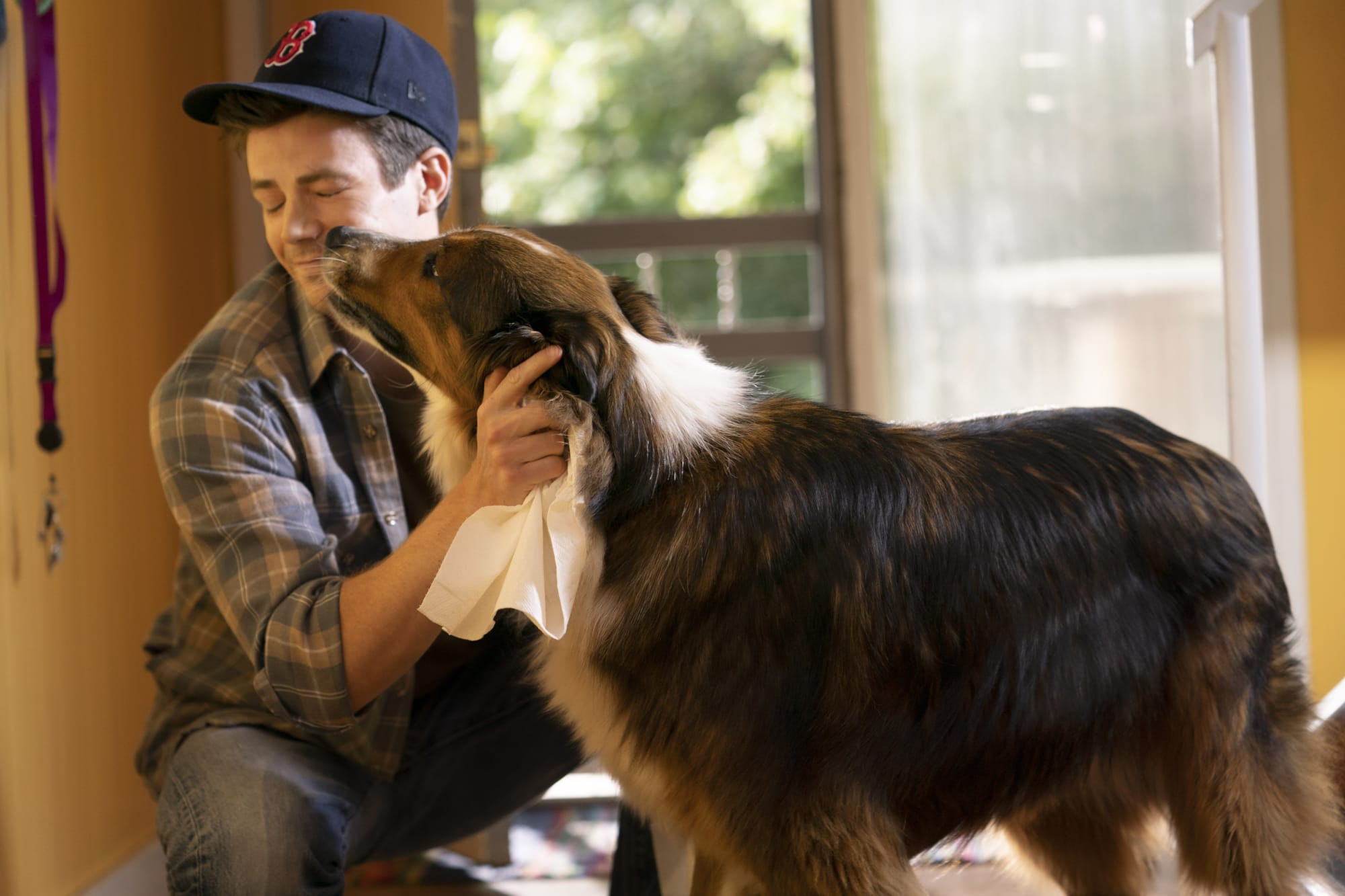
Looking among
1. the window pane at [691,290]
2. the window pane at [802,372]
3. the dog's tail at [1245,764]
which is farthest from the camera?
the window pane at [691,290]

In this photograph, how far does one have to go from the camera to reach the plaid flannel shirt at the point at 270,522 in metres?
1.60

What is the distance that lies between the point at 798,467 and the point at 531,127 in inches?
324

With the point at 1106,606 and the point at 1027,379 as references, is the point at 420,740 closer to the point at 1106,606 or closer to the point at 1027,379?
the point at 1106,606

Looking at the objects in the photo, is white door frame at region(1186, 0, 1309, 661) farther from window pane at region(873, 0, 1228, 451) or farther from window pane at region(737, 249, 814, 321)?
window pane at region(737, 249, 814, 321)

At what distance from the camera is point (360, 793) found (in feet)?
6.01

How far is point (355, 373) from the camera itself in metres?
1.87

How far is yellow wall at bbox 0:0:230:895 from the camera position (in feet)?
6.62

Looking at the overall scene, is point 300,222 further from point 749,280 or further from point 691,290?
point 691,290

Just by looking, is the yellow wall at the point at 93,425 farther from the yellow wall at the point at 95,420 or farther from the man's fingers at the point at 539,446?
the man's fingers at the point at 539,446

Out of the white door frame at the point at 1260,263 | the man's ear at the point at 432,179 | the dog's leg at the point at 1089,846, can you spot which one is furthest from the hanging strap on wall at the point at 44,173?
the white door frame at the point at 1260,263

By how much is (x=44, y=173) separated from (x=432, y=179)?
0.76 m

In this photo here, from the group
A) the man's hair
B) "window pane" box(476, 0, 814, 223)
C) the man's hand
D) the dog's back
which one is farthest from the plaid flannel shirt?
"window pane" box(476, 0, 814, 223)

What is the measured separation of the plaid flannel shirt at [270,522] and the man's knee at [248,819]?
66 mm

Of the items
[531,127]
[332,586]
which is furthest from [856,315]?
[531,127]
